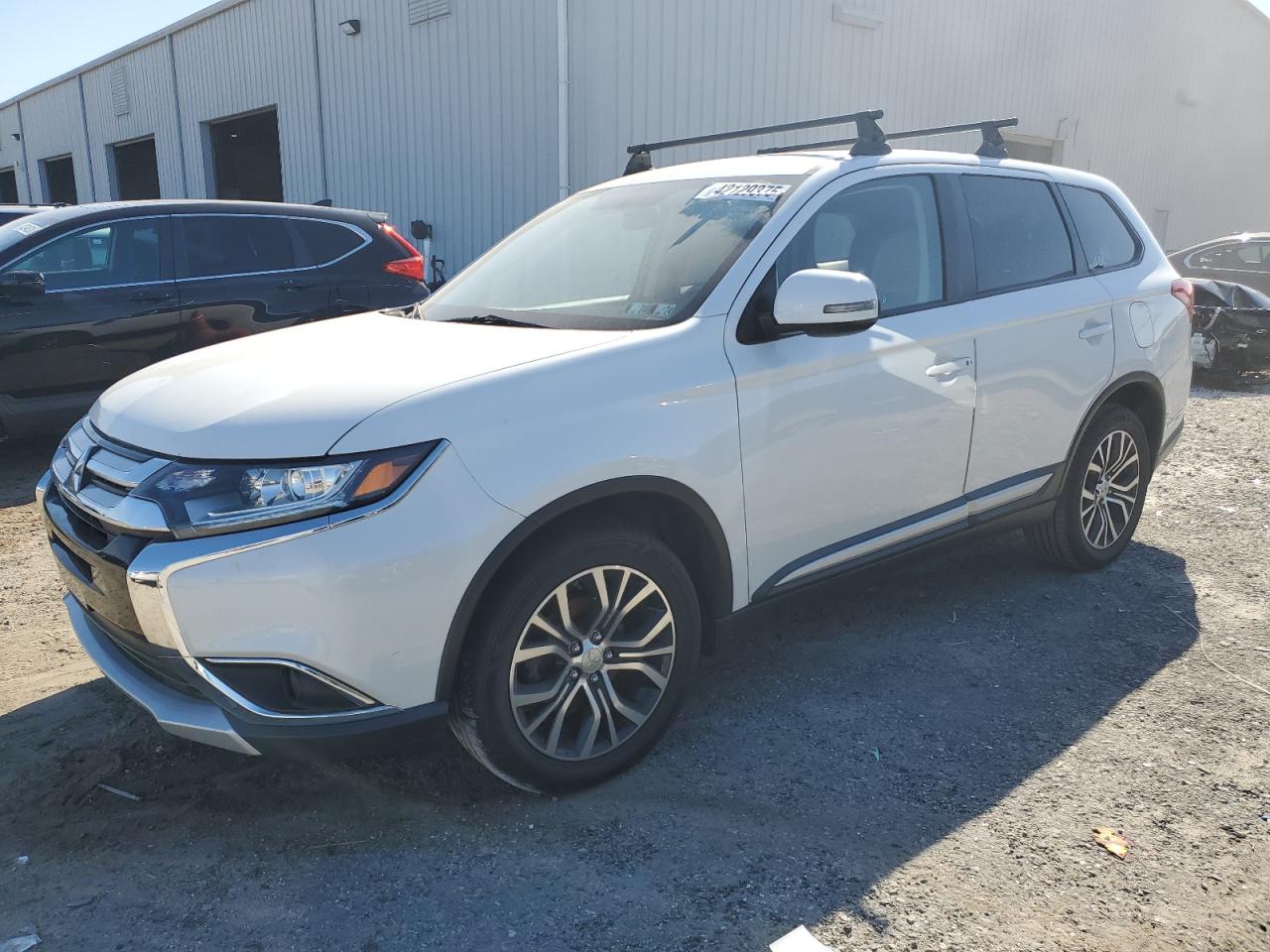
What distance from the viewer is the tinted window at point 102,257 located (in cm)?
621

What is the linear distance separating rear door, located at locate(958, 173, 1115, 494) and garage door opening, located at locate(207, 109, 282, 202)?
1657 centimetres

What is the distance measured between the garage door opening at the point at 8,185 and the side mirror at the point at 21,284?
29.4 m

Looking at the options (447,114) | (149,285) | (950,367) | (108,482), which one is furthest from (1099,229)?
(447,114)

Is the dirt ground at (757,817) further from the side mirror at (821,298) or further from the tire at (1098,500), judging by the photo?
the side mirror at (821,298)

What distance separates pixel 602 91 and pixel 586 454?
8.92m

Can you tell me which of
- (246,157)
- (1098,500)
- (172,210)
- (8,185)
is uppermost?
(246,157)

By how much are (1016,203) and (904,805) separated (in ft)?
8.51

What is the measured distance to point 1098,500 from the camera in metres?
4.54

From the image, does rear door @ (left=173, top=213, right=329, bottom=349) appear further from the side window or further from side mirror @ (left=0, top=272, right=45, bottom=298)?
A: the side window

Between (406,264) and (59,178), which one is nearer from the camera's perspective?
(406,264)

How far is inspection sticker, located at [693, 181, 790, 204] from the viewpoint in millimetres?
3311

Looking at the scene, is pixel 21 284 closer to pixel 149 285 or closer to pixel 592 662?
pixel 149 285

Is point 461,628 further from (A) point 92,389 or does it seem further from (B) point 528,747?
(A) point 92,389

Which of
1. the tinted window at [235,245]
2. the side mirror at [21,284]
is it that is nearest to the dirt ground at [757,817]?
the side mirror at [21,284]
